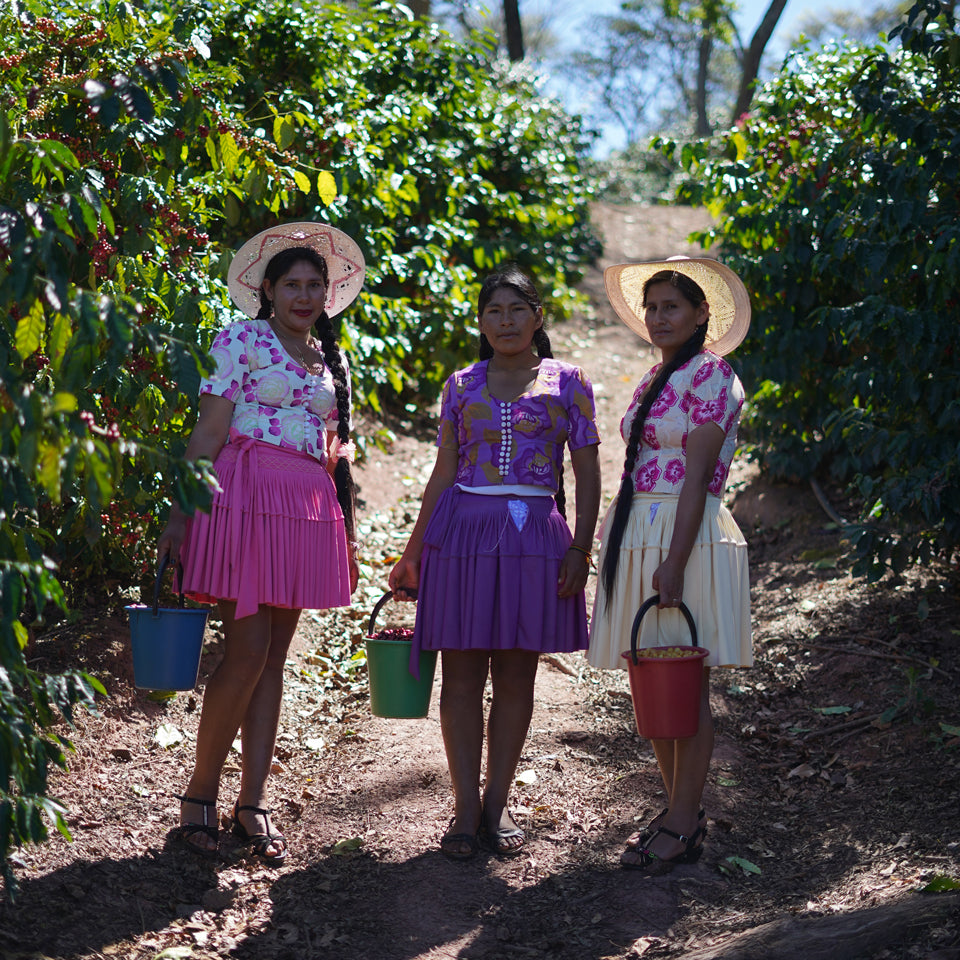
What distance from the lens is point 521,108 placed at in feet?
33.7

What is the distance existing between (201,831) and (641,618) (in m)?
1.50

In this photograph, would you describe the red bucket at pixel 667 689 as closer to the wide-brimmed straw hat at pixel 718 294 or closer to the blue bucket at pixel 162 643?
the wide-brimmed straw hat at pixel 718 294

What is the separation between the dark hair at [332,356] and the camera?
3.52 meters

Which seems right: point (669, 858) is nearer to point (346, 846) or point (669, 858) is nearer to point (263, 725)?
point (346, 846)

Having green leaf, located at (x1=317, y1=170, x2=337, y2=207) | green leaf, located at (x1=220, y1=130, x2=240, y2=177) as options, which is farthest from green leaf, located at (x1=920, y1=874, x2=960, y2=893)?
green leaf, located at (x1=220, y1=130, x2=240, y2=177)

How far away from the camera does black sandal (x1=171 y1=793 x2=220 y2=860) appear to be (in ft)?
10.9

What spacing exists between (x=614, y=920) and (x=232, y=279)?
7.72 feet

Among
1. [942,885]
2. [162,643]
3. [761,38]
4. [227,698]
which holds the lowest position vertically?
[942,885]

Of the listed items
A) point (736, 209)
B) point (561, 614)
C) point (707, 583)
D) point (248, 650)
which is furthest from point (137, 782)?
point (736, 209)

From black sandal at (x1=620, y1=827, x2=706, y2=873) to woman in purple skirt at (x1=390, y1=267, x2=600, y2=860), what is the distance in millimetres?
387

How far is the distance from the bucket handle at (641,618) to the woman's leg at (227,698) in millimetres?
1130

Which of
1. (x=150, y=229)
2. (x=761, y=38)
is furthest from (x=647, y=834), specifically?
(x=761, y=38)

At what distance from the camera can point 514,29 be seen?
1639 cm

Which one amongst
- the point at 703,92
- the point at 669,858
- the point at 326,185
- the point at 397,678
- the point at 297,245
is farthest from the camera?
the point at 703,92
